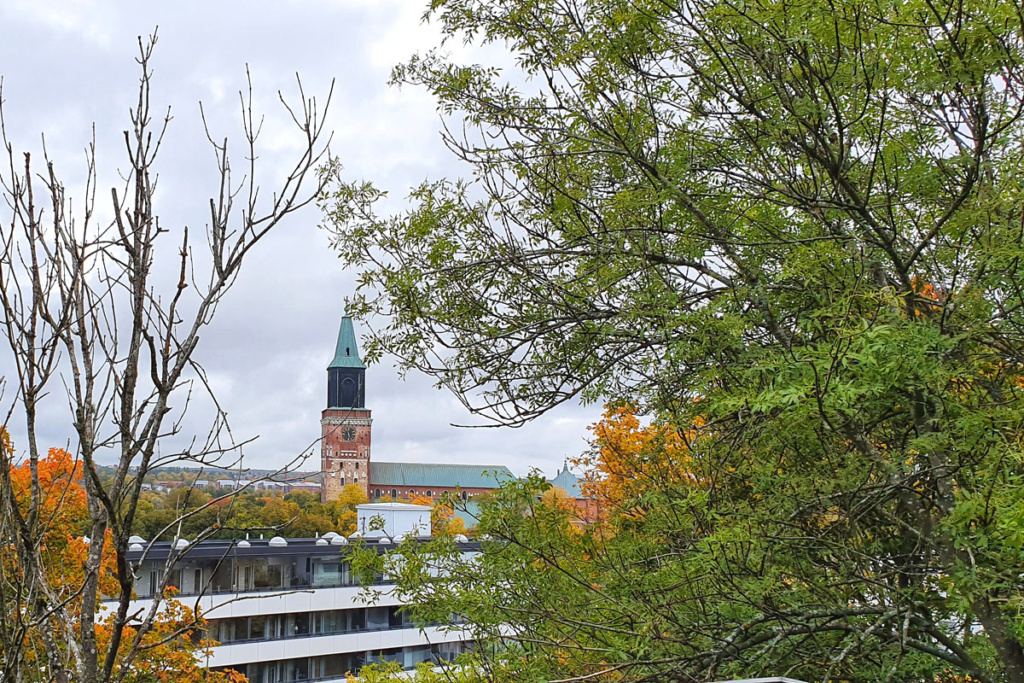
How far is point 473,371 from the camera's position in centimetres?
417

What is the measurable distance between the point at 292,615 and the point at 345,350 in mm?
35108

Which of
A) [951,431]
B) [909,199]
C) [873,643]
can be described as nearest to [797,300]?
[909,199]

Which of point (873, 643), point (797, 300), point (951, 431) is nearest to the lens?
point (951, 431)

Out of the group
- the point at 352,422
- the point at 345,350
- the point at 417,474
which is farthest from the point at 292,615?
the point at 417,474

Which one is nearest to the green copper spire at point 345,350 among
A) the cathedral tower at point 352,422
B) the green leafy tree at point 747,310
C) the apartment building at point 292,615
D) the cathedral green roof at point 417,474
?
the cathedral tower at point 352,422

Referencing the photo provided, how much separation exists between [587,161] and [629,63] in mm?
713

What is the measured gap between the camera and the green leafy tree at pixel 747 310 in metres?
2.56

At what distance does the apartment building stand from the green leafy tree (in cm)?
1354

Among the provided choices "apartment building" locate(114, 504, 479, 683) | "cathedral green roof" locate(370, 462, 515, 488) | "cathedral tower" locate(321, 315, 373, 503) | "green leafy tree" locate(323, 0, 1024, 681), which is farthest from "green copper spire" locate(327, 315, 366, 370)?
"green leafy tree" locate(323, 0, 1024, 681)

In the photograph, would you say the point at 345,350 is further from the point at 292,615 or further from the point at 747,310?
the point at 747,310

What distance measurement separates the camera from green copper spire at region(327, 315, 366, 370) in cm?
5225

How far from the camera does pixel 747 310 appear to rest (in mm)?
3535

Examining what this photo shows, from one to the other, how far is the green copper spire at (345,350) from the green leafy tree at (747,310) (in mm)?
48205

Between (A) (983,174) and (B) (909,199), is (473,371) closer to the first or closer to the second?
(B) (909,199)
